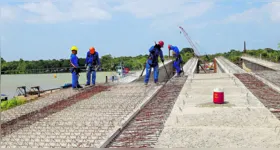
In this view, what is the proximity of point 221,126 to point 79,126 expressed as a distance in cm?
248

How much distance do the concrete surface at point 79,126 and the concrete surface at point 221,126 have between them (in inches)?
38.1

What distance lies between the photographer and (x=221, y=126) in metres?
6.36

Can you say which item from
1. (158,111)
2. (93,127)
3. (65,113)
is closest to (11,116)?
(65,113)

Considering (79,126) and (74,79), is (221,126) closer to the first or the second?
(79,126)

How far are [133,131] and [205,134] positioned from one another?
1.27 m

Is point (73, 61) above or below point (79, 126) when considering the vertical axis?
above

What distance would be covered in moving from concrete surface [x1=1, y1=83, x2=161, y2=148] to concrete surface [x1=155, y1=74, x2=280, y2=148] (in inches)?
38.1

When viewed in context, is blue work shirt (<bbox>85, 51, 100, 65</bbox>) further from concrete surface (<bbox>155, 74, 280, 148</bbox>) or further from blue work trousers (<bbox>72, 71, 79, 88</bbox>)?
concrete surface (<bbox>155, 74, 280, 148</bbox>)

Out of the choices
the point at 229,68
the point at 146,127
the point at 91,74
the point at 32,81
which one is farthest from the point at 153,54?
the point at 32,81

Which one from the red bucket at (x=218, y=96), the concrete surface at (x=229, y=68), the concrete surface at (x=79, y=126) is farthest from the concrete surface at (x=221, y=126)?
the concrete surface at (x=229, y=68)

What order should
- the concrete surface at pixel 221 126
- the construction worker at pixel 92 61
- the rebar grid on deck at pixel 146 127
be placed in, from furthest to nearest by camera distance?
the construction worker at pixel 92 61
the rebar grid on deck at pixel 146 127
the concrete surface at pixel 221 126

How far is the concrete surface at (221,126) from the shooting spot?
17.6 ft

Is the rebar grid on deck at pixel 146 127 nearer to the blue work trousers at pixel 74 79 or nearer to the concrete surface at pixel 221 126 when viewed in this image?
the concrete surface at pixel 221 126

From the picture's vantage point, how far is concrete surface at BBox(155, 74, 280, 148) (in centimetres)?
537
